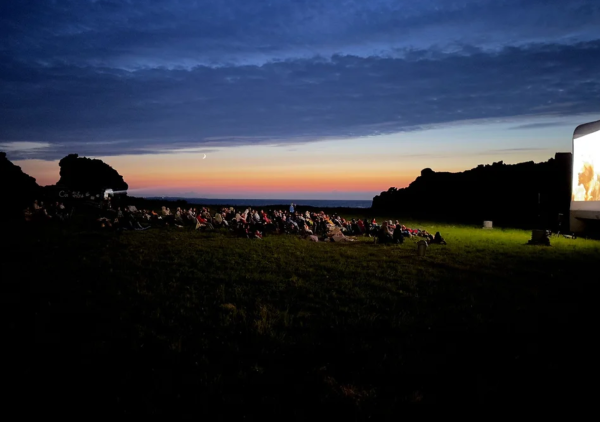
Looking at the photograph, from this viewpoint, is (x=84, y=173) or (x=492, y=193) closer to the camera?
(x=492, y=193)

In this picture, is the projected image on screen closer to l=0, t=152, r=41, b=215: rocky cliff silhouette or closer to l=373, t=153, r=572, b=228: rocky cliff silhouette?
l=0, t=152, r=41, b=215: rocky cliff silhouette

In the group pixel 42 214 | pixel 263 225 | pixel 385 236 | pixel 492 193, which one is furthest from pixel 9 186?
pixel 492 193

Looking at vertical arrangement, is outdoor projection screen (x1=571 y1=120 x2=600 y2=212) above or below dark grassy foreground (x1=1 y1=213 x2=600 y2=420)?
above

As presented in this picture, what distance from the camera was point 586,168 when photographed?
899 centimetres

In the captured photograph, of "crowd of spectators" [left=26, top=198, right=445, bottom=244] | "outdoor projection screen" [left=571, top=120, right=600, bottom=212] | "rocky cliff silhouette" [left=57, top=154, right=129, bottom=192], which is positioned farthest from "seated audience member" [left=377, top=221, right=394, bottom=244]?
"rocky cliff silhouette" [left=57, top=154, right=129, bottom=192]

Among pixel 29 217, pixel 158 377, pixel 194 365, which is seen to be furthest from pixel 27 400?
pixel 29 217

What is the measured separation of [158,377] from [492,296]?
7.16 m

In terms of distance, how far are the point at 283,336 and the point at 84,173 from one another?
7013 cm

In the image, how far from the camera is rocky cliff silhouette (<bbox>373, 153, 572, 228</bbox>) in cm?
4028

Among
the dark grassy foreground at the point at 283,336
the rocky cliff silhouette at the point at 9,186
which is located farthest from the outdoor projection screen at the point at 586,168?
the rocky cliff silhouette at the point at 9,186

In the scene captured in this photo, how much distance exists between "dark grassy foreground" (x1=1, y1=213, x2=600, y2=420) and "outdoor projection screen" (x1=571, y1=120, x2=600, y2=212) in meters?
2.22

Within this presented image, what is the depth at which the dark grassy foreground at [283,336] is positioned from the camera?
3.95 m

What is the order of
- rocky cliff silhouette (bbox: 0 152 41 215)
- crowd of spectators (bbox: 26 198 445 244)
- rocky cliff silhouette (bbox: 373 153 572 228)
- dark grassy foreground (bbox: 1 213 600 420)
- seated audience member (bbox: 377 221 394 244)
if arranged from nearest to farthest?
1. dark grassy foreground (bbox: 1 213 600 420)
2. rocky cliff silhouette (bbox: 0 152 41 215)
3. seated audience member (bbox: 377 221 394 244)
4. crowd of spectators (bbox: 26 198 445 244)
5. rocky cliff silhouette (bbox: 373 153 572 228)

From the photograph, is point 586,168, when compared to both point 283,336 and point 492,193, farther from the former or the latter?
point 492,193
